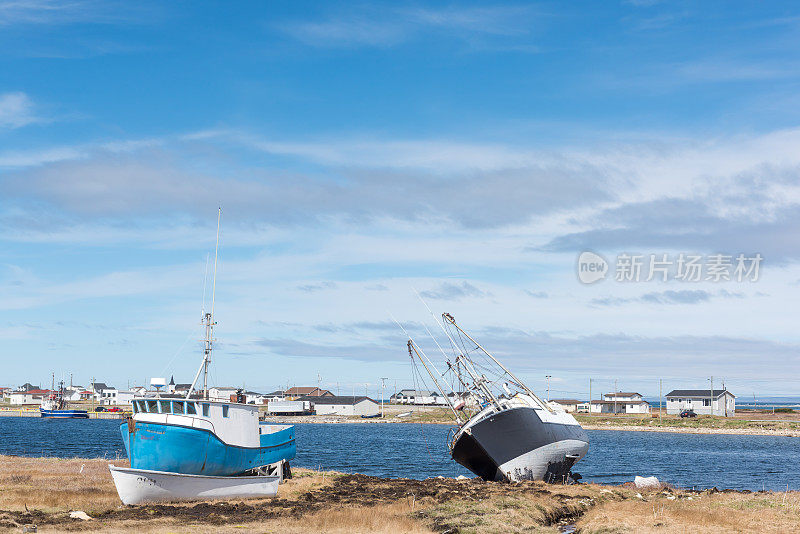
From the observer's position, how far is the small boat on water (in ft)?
124

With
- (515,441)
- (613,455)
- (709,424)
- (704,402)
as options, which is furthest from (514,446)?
(704,402)

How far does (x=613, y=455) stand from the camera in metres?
96.1

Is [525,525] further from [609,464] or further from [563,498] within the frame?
[609,464]

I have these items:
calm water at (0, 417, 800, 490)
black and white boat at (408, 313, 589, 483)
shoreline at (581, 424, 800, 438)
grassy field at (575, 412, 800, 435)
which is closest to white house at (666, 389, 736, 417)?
grassy field at (575, 412, 800, 435)

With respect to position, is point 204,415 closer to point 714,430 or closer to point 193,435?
point 193,435

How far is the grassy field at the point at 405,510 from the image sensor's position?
3184 centimetres

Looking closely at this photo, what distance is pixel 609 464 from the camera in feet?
273

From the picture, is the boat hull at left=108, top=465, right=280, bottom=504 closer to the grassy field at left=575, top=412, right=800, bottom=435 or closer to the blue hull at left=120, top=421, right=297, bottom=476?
the blue hull at left=120, top=421, right=297, bottom=476

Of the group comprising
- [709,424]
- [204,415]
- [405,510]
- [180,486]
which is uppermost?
[204,415]

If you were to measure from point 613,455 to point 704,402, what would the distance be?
107481 mm

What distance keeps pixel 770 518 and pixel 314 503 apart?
71.6ft

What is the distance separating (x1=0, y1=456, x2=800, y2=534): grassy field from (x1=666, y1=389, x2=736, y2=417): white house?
15481cm

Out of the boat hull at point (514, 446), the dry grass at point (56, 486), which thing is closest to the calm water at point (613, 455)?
the boat hull at point (514, 446)

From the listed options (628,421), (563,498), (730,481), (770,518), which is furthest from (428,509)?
(628,421)
